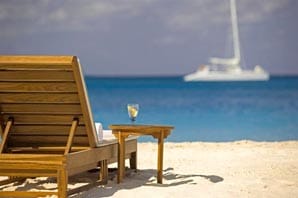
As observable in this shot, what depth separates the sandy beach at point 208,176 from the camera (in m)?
4.57

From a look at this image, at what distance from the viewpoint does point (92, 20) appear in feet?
88.5

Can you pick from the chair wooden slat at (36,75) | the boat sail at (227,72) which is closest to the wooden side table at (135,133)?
the chair wooden slat at (36,75)

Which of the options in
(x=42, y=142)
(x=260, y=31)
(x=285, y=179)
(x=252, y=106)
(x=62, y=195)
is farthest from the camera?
(x=260, y=31)

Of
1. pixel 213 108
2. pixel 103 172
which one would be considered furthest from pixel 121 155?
pixel 213 108

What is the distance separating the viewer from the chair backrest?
4.26 metres

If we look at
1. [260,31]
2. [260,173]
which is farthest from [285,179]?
[260,31]

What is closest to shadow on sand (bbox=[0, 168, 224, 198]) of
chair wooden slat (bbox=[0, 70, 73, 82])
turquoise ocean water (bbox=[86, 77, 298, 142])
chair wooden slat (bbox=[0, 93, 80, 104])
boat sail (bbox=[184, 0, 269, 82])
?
chair wooden slat (bbox=[0, 93, 80, 104])

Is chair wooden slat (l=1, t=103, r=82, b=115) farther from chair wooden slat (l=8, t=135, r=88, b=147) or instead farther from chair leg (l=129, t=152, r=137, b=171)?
chair leg (l=129, t=152, r=137, b=171)

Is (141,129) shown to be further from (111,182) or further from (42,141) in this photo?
(42,141)

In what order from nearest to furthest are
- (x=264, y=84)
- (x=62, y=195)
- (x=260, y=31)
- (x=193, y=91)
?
(x=62, y=195)
(x=260, y=31)
(x=193, y=91)
(x=264, y=84)

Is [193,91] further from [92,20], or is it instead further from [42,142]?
[42,142]

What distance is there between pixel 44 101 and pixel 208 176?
1.33 m

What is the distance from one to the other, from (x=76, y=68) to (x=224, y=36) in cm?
2301

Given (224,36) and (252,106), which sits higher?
(224,36)
